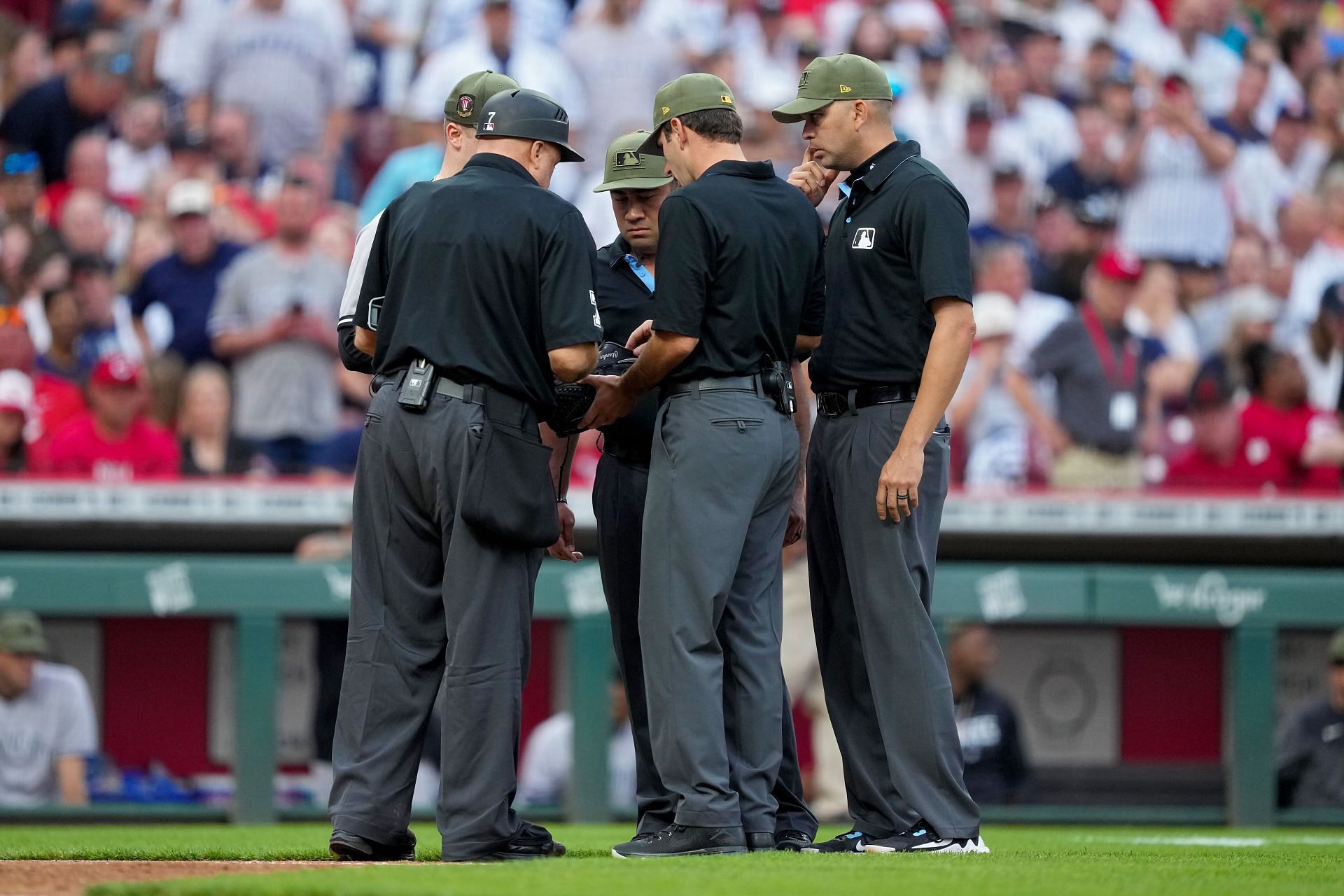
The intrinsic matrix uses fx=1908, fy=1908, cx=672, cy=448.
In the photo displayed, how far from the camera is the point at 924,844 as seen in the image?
4.99 metres

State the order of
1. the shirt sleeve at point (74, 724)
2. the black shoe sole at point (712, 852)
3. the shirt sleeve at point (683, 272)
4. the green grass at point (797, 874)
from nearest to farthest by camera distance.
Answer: the green grass at point (797, 874) → the black shoe sole at point (712, 852) → the shirt sleeve at point (683, 272) → the shirt sleeve at point (74, 724)

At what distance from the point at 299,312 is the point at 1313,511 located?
5.12m

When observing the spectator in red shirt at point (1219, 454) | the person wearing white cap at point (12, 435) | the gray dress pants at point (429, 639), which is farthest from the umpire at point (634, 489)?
the spectator in red shirt at point (1219, 454)

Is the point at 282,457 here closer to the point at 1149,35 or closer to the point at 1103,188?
the point at 1103,188

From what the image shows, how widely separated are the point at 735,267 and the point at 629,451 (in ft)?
2.49

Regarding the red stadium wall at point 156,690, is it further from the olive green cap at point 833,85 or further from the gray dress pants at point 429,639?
the olive green cap at point 833,85

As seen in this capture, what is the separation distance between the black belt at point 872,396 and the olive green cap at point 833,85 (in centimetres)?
77

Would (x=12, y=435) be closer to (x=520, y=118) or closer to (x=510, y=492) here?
(x=520, y=118)

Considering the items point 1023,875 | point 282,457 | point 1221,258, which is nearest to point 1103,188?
point 1221,258

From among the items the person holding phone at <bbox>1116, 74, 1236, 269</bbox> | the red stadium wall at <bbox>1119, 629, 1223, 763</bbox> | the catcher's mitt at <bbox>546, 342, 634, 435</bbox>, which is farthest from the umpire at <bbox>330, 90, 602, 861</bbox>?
the person holding phone at <bbox>1116, 74, 1236, 269</bbox>

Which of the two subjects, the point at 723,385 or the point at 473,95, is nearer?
the point at 723,385

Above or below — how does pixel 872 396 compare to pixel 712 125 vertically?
below

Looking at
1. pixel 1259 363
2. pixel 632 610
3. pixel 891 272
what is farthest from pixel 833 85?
pixel 1259 363

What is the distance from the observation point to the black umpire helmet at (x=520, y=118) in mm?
5160
